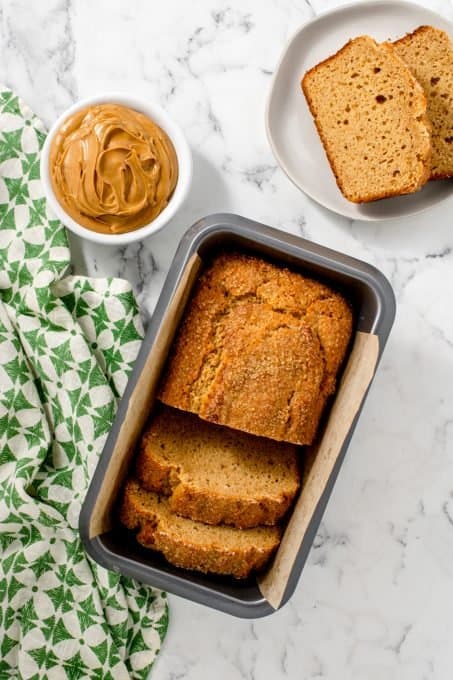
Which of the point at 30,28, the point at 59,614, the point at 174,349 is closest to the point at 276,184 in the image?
the point at 174,349

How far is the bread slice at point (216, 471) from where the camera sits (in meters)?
1.33

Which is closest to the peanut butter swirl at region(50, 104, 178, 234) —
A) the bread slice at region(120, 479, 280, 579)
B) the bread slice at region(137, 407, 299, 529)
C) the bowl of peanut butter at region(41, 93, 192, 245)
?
the bowl of peanut butter at region(41, 93, 192, 245)

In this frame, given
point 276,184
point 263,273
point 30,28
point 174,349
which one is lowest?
point 174,349

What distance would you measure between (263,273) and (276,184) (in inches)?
11.7

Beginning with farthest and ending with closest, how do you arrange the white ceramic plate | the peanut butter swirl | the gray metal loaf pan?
the white ceramic plate < the peanut butter swirl < the gray metal loaf pan

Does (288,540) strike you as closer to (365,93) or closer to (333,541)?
(333,541)

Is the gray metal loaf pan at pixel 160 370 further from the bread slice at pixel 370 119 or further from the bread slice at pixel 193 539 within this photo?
the bread slice at pixel 370 119

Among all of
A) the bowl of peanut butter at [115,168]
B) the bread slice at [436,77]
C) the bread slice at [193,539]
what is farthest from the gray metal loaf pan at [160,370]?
the bread slice at [436,77]

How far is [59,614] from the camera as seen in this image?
5.03 feet

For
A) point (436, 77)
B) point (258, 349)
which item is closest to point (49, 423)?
point (258, 349)

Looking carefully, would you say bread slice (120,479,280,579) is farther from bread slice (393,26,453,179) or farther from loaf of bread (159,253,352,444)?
bread slice (393,26,453,179)

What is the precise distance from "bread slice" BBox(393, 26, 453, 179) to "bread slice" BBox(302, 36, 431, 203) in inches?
2.3

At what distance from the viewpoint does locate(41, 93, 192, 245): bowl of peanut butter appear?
1.37m

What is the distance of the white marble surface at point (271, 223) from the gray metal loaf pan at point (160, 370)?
247 mm
